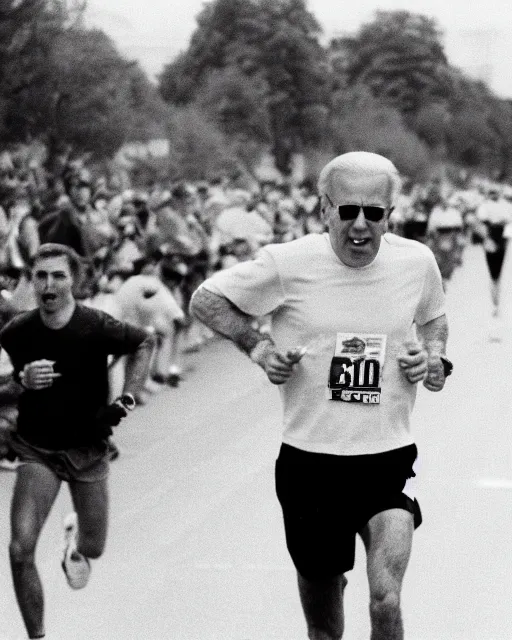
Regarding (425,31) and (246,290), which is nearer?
(246,290)

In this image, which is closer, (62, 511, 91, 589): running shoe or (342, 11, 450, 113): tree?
(62, 511, 91, 589): running shoe

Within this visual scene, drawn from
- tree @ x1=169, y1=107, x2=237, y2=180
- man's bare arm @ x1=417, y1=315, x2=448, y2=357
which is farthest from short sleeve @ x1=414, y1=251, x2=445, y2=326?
tree @ x1=169, y1=107, x2=237, y2=180

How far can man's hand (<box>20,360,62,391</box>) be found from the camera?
633 centimetres

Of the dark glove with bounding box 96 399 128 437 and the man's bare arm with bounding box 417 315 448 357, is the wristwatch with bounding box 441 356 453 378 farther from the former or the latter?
the dark glove with bounding box 96 399 128 437

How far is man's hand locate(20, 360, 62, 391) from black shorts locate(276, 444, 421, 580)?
4.29 ft

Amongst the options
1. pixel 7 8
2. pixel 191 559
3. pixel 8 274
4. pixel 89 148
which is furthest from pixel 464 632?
pixel 89 148

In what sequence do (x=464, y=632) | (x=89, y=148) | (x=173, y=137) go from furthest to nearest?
(x=173, y=137), (x=89, y=148), (x=464, y=632)

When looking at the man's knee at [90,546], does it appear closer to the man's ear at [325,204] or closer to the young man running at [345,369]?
the young man running at [345,369]

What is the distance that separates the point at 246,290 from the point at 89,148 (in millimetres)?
29585

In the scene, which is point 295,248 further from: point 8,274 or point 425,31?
point 425,31

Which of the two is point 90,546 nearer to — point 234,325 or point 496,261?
point 234,325

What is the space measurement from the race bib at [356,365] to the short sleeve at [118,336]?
1.54m

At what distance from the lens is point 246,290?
213 inches

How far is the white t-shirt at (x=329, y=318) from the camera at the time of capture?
207 inches
